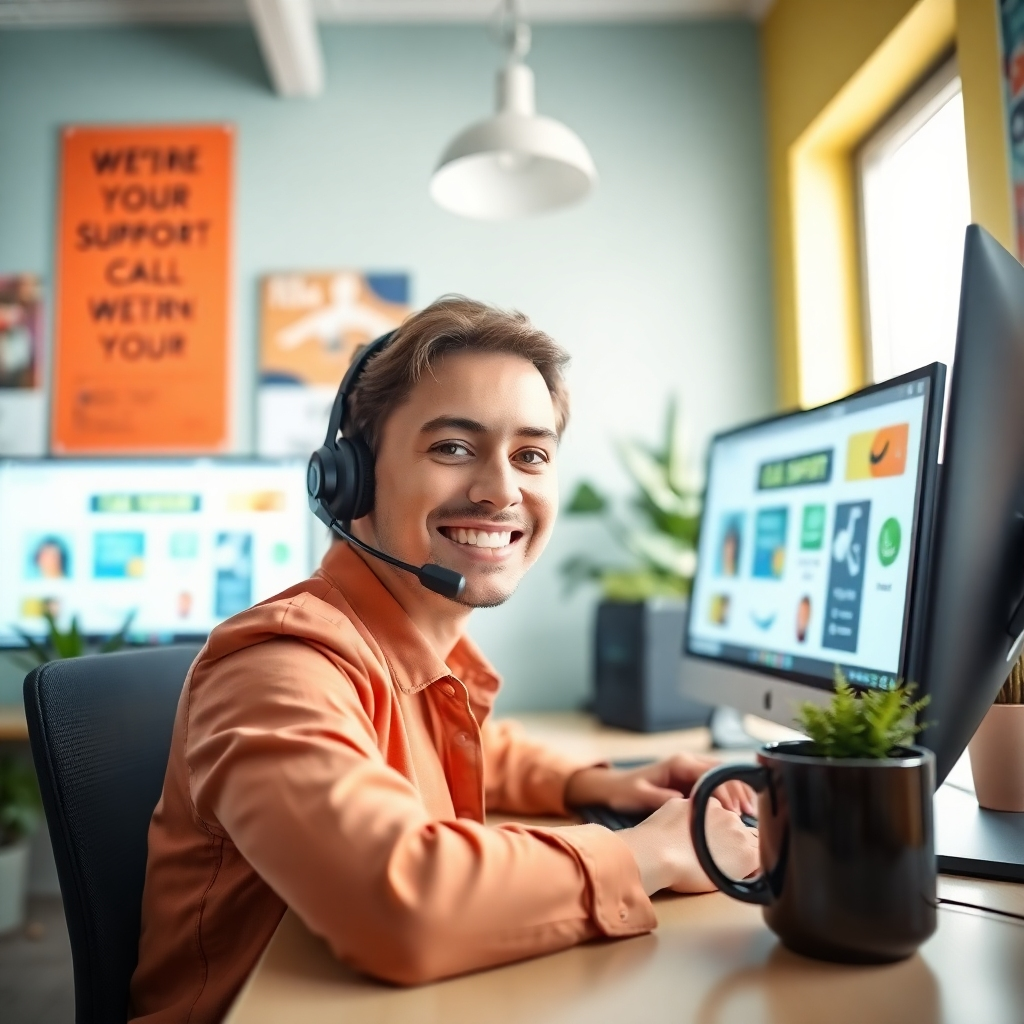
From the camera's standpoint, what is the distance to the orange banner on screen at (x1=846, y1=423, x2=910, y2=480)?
3.04 ft

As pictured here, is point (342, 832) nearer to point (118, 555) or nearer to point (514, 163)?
→ point (514, 163)

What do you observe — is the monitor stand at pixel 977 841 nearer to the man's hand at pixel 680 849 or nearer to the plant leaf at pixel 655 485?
the man's hand at pixel 680 849

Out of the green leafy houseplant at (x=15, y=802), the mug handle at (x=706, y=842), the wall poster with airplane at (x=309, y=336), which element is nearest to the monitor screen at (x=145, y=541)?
the wall poster with airplane at (x=309, y=336)

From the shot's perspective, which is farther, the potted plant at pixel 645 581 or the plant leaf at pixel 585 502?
the plant leaf at pixel 585 502

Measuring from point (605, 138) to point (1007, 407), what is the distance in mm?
1946

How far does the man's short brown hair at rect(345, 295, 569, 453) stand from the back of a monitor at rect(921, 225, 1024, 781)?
0.45 metres

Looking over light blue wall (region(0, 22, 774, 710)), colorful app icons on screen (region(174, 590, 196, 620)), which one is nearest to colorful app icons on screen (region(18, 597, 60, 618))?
colorful app icons on screen (region(174, 590, 196, 620))

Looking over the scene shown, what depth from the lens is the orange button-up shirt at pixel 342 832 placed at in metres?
0.57

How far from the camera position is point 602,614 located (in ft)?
6.61

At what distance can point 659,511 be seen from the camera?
89.1 inches

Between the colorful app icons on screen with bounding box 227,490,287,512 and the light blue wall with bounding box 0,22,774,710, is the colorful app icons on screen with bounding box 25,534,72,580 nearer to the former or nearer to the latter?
the colorful app icons on screen with bounding box 227,490,287,512

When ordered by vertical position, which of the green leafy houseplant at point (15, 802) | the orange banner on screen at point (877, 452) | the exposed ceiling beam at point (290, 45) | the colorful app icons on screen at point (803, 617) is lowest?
the green leafy houseplant at point (15, 802)

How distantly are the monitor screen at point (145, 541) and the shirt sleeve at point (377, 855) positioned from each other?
1.46 meters

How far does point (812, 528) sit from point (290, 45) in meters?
1.90
